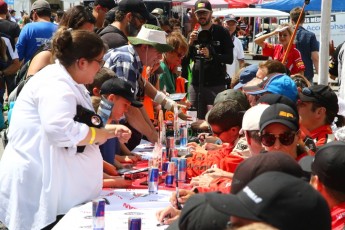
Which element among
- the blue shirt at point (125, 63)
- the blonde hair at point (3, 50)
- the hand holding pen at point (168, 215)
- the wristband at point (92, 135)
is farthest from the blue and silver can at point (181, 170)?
the blonde hair at point (3, 50)

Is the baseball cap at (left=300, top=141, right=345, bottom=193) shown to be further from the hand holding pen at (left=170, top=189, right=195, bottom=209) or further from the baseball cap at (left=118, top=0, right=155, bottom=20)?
the baseball cap at (left=118, top=0, right=155, bottom=20)

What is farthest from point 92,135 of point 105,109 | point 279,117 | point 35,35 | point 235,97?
point 35,35

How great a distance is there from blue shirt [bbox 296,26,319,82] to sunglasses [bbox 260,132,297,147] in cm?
702

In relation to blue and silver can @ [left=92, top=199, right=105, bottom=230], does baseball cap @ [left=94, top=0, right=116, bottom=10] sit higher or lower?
→ higher

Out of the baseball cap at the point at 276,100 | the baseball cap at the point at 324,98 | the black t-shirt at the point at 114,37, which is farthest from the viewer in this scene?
the black t-shirt at the point at 114,37

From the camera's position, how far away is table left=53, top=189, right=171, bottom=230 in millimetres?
3615

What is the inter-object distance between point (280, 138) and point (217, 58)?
5552mm

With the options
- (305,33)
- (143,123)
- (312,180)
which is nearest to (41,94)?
(312,180)

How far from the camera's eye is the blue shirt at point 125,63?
5863 millimetres

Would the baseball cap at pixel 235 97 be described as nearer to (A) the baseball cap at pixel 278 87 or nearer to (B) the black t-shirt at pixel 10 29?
(A) the baseball cap at pixel 278 87

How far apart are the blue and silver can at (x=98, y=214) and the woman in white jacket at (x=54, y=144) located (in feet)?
1.78

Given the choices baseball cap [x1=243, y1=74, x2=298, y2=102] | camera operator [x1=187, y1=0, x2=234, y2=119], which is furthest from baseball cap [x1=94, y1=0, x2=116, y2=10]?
baseball cap [x1=243, y1=74, x2=298, y2=102]

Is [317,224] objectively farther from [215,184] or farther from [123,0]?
[123,0]

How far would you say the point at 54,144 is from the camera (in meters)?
3.84
